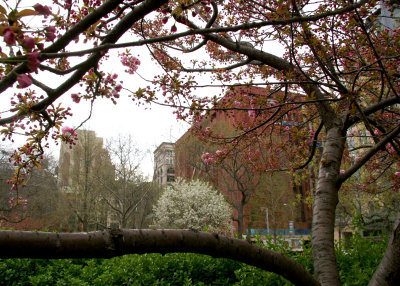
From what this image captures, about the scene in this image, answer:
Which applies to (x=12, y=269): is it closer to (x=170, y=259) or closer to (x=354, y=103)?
(x=170, y=259)

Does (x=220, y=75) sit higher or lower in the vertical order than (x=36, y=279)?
higher

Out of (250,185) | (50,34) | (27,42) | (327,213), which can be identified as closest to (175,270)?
(327,213)

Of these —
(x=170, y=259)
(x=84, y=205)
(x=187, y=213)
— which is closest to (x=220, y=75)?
(x=170, y=259)

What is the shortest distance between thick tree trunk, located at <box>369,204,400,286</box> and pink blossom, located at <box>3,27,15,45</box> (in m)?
3.07

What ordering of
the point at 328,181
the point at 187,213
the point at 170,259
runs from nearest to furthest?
the point at 328,181
the point at 170,259
the point at 187,213

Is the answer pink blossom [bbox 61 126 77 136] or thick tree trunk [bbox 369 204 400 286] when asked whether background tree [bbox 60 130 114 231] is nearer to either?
pink blossom [bbox 61 126 77 136]

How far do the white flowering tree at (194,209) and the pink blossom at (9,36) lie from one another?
22.1m

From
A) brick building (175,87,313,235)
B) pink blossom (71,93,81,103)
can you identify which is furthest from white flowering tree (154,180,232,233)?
pink blossom (71,93,81,103)

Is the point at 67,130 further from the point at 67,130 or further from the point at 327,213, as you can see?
the point at 327,213

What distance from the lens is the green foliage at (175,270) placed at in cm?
360

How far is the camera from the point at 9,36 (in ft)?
3.83

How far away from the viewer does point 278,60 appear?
4.30m

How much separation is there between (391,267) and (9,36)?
3.12m

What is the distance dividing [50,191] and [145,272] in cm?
2513
